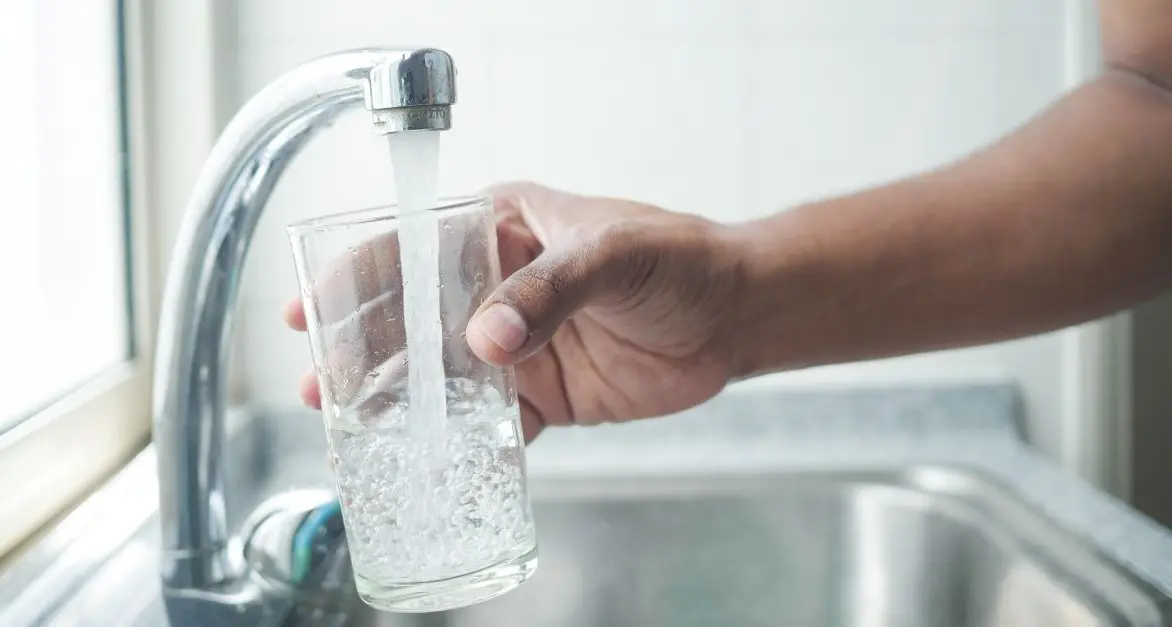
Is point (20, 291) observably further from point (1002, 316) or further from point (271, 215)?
point (1002, 316)

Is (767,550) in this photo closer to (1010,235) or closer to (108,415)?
(1010,235)

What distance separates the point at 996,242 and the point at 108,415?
757 mm

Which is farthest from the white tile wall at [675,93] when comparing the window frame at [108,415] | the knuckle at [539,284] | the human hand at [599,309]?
the knuckle at [539,284]

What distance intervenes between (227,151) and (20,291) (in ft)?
1.36

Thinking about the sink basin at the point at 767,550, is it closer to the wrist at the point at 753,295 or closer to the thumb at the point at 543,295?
the wrist at the point at 753,295

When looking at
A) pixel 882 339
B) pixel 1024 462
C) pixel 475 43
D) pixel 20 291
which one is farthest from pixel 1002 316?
pixel 20 291

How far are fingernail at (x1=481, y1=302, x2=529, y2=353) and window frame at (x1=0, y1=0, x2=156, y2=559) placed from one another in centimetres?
47

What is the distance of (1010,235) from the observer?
77 cm

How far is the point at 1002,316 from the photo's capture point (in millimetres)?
793

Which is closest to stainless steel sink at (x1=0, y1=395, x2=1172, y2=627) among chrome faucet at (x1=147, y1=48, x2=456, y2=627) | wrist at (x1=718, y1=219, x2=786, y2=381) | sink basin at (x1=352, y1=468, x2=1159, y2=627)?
sink basin at (x1=352, y1=468, x2=1159, y2=627)

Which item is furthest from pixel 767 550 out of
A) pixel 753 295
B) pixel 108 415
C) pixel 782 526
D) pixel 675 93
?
pixel 108 415

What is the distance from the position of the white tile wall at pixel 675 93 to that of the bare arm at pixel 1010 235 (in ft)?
1.35

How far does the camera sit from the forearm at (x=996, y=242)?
0.76 meters

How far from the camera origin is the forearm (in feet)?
2.49
